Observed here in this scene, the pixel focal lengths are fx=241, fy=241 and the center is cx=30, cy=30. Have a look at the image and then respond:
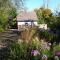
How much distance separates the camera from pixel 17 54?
30.0ft

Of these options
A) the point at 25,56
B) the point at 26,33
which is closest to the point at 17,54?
the point at 25,56

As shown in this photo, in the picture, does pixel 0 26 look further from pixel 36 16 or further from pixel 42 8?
pixel 42 8

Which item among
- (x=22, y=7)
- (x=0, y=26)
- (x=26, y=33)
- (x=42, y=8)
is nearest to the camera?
(x=22, y=7)

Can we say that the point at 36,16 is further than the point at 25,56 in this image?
Yes

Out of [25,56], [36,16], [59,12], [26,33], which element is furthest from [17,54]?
[36,16]

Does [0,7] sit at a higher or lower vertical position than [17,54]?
higher

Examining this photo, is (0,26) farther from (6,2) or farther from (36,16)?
(6,2)

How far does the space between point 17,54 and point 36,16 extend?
51600mm

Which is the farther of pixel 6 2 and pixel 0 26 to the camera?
pixel 0 26

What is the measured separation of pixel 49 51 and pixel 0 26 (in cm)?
3188

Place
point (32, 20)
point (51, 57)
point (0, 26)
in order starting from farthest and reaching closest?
point (32, 20) → point (0, 26) → point (51, 57)

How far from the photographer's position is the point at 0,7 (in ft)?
39.4

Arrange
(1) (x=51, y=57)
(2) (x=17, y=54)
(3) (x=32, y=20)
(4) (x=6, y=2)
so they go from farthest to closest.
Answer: (3) (x=32, y=20), (4) (x=6, y=2), (2) (x=17, y=54), (1) (x=51, y=57)

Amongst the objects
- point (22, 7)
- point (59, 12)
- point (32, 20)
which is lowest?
point (32, 20)
